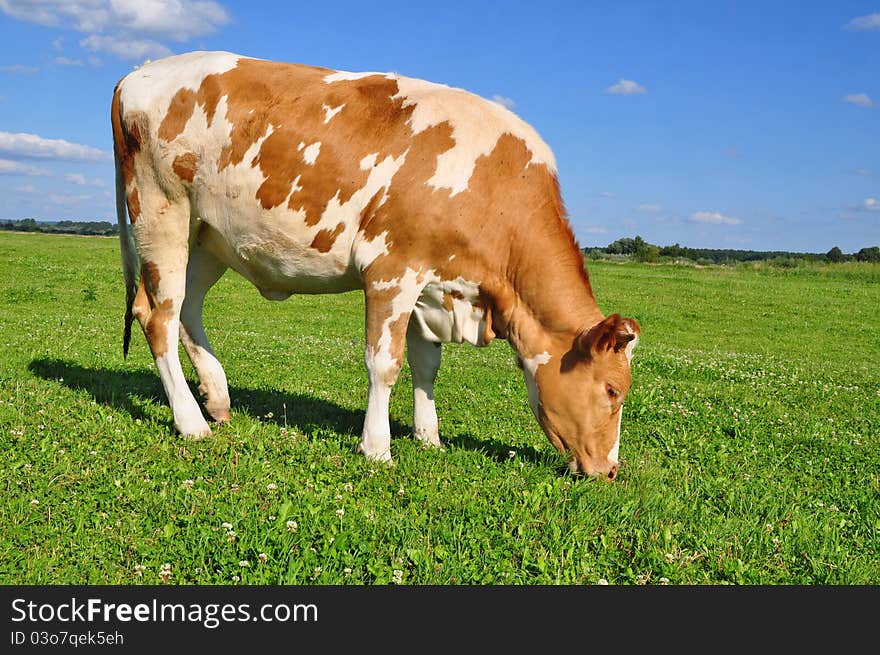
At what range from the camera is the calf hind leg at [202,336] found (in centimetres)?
801

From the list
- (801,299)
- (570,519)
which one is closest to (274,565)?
(570,519)

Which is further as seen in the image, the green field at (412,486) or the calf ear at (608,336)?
the calf ear at (608,336)

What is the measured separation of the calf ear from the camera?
633cm

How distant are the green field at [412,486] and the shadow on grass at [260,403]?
48 mm

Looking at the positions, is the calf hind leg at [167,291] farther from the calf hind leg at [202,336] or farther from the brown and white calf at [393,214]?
the calf hind leg at [202,336]

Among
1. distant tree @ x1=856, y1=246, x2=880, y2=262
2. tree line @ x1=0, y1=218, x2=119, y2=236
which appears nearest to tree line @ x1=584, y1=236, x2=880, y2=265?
distant tree @ x1=856, y1=246, x2=880, y2=262

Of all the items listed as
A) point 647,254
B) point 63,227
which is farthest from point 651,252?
point 63,227

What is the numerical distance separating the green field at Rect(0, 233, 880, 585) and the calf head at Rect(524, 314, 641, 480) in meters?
0.26

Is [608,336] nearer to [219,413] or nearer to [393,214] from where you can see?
[393,214]

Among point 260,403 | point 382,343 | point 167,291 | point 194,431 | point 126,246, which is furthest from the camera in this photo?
point 260,403

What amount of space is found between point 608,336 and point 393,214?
6.71 ft

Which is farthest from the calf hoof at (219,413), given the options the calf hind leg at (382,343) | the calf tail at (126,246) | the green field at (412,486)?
the calf hind leg at (382,343)

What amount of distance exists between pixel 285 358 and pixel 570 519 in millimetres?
7985

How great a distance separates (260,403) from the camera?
9.11 meters
